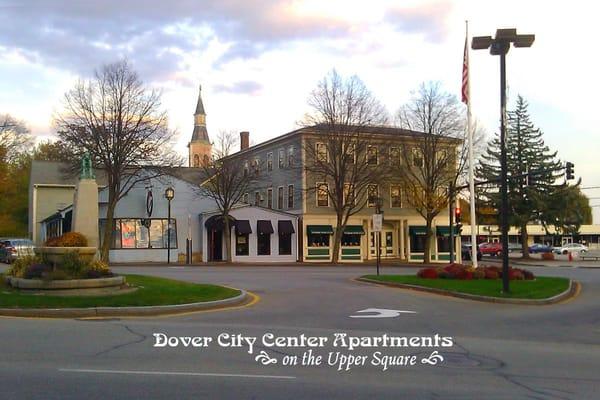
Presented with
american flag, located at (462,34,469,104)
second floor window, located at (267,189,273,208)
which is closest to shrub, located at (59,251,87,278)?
american flag, located at (462,34,469,104)

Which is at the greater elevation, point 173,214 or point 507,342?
point 173,214

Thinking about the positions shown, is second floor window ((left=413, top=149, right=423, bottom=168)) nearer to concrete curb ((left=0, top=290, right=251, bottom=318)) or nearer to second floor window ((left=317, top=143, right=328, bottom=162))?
second floor window ((left=317, top=143, right=328, bottom=162))

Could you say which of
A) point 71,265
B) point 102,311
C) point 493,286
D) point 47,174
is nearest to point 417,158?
point 493,286

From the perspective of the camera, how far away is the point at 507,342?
1284 cm

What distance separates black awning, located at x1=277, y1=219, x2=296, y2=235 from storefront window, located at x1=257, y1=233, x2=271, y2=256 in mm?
972

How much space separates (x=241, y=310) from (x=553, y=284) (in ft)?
45.0

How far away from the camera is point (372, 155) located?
52.3 meters

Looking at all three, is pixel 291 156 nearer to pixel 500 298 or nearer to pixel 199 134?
pixel 500 298

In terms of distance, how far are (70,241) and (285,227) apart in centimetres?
3279

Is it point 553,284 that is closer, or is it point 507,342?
point 507,342

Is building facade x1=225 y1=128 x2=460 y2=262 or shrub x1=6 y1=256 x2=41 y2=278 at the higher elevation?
building facade x1=225 y1=128 x2=460 y2=262

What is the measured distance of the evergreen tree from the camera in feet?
227

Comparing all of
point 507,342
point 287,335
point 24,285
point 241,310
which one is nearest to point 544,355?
point 507,342

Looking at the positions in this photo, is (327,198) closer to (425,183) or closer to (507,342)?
(425,183)
